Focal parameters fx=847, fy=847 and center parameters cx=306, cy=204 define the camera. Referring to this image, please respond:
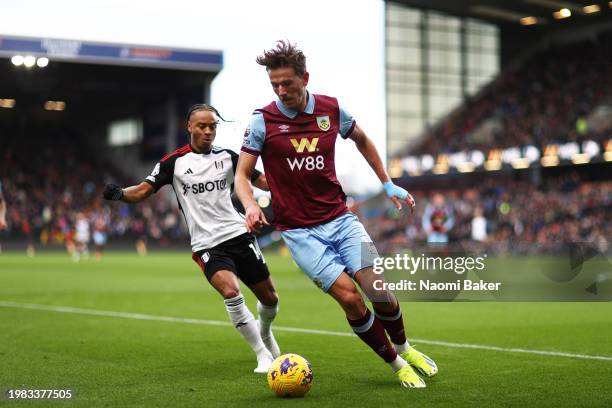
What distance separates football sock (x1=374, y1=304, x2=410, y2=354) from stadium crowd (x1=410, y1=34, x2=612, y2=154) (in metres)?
33.0

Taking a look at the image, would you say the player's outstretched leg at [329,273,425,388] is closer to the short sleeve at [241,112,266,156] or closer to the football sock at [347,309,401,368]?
the football sock at [347,309,401,368]

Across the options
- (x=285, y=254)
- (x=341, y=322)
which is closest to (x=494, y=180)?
(x=285, y=254)

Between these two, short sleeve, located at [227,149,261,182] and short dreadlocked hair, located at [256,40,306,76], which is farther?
short sleeve, located at [227,149,261,182]

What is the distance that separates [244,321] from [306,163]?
1.77 meters

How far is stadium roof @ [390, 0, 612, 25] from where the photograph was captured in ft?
142

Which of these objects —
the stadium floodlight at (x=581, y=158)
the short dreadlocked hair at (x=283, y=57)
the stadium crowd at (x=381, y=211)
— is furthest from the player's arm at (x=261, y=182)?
the stadium floodlight at (x=581, y=158)

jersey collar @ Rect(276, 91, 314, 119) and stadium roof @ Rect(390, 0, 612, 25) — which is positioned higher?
stadium roof @ Rect(390, 0, 612, 25)

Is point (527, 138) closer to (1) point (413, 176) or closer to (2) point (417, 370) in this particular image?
(1) point (413, 176)

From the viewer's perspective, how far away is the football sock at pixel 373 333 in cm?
623

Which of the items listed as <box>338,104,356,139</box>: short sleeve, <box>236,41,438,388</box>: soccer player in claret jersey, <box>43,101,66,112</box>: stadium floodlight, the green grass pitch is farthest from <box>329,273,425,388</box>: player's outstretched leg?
<box>43,101,66,112</box>: stadium floodlight

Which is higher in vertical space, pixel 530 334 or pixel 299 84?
pixel 299 84

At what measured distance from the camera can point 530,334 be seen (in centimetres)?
1001

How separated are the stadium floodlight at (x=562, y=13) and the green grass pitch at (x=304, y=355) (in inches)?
1321

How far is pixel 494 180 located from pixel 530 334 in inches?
1389
